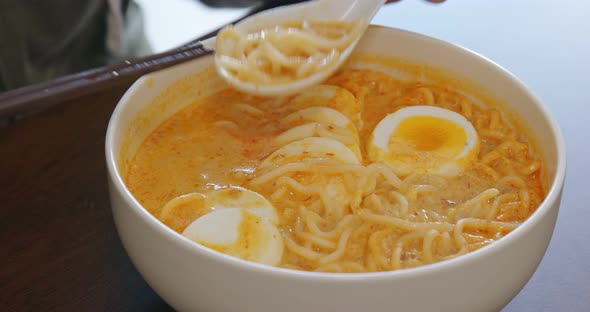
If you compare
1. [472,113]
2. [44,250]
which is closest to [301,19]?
[472,113]

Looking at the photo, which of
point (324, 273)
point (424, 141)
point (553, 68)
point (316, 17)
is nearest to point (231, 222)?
point (324, 273)

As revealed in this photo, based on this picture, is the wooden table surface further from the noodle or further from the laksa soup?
the noodle

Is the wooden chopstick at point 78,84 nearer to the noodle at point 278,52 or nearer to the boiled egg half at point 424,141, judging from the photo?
the noodle at point 278,52

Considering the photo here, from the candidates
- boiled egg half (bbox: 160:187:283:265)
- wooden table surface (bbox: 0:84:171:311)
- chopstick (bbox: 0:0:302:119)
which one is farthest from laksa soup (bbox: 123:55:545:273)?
chopstick (bbox: 0:0:302:119)

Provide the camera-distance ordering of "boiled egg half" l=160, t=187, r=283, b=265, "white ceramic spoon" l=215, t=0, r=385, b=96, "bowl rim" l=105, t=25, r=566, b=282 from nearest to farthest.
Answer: "bowl rim" l=105, t=25, r=566, b=282, "boiled egg half" l=160, t=187, r=283, b=265, "white ceramic spoon" l=215, t=0, r=385, b=96

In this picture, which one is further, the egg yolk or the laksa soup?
the egg yolk

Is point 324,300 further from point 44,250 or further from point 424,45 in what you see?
point 424,45
